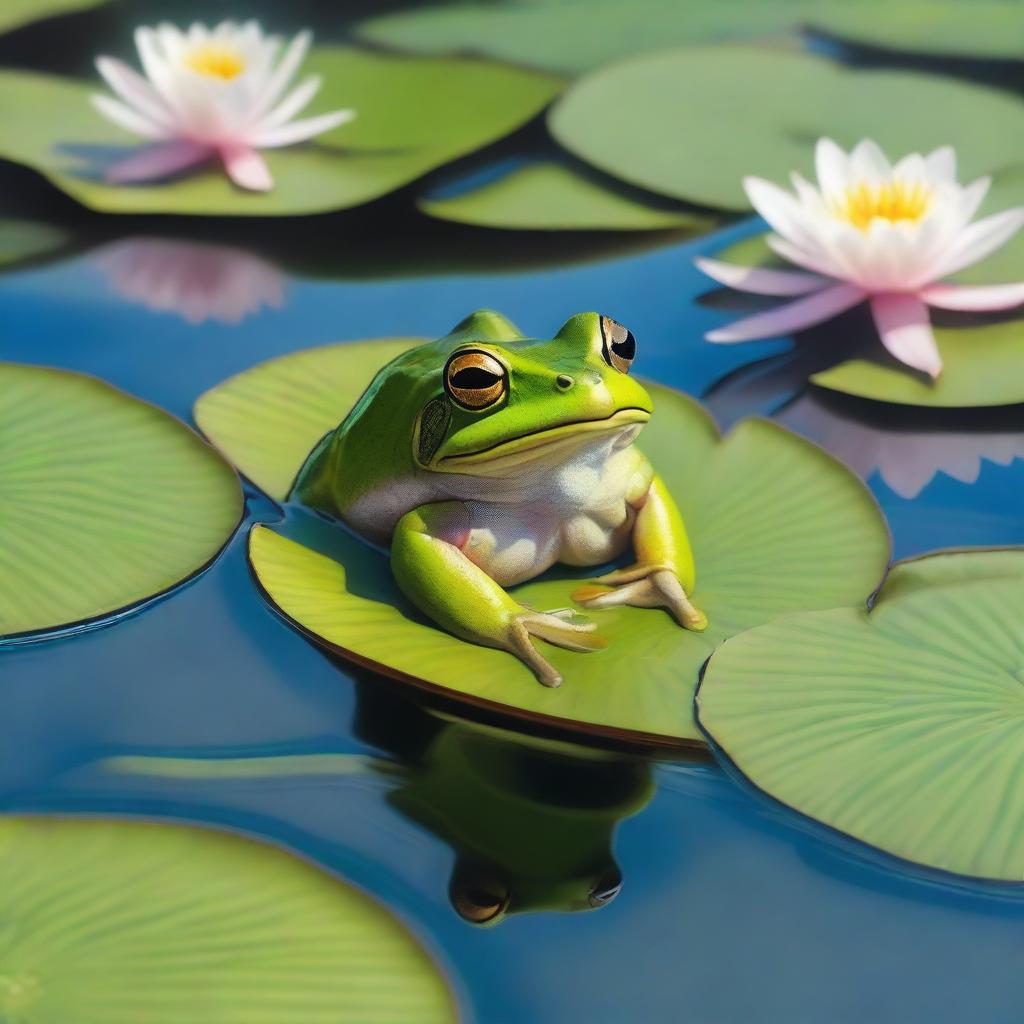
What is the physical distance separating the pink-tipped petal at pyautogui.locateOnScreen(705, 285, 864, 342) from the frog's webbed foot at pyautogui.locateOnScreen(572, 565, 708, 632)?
1.02 metres

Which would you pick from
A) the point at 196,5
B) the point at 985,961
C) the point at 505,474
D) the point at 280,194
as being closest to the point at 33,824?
the point at 505,474

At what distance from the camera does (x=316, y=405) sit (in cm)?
279

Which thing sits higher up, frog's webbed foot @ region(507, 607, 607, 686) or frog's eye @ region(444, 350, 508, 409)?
frog's eye @ region(444, 350, 508, 409)

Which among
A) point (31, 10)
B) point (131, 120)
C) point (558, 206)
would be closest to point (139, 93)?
point (131, 120)

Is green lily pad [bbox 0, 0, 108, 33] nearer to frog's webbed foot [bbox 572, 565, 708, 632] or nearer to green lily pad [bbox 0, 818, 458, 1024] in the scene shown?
frog's webbed foot [bbox 572, 565, 708, 632]

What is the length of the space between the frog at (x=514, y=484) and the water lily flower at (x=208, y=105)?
1.70 metres

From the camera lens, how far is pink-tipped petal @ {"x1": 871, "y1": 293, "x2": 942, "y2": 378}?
2957mm

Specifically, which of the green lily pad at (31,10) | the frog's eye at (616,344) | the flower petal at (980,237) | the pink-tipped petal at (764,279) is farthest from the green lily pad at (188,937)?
the green lily pad at (31,10)

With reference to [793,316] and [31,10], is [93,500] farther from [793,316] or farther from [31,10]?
[31,10]

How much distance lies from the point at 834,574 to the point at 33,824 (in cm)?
136

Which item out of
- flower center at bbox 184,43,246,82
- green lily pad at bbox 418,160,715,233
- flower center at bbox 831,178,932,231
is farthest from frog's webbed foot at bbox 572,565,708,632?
flower center at bbox 184,43,246,82

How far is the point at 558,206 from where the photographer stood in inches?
146

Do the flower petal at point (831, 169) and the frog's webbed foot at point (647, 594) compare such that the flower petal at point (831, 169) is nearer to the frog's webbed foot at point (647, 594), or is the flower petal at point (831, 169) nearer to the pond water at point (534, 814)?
the pond water at point (534, 814)

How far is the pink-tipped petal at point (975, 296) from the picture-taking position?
307 cm
